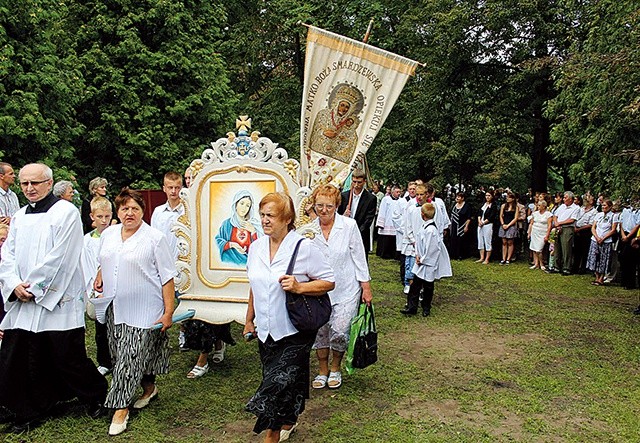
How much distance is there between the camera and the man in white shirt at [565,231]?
14.2 meters

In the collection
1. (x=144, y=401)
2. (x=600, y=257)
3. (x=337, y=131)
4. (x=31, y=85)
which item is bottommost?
(x=144, y=401)

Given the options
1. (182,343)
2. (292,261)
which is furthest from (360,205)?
(292,261)

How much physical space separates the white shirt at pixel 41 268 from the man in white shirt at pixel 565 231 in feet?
39.8

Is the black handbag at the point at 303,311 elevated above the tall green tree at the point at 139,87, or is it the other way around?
the tall green tree at the point at 139,87

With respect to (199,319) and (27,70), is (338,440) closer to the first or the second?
(199,319)

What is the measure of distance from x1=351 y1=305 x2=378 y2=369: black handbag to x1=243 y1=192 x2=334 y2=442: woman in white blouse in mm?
1263

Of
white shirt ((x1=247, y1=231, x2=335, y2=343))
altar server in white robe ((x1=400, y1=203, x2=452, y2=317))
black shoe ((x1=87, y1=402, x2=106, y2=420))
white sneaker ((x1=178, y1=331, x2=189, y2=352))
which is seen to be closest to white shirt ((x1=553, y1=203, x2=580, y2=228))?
altar server in white robe ((x1=400, y1=203, x2=452, y2=317))

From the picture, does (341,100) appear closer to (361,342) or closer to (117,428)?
(361,342)

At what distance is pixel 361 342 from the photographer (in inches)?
220

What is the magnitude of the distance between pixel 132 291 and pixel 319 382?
6.81ft

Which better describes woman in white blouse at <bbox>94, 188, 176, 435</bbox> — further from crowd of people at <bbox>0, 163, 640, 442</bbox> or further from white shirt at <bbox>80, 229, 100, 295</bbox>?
white shirt at <bbox>80, 229, 100, 295</bbox>

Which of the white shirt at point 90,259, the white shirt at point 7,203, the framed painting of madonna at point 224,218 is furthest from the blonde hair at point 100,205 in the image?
the white shirt at point 7,203

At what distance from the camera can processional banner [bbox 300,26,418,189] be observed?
6754 mm

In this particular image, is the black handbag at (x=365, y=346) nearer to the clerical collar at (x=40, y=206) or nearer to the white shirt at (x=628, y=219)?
the clerical collar at (x=40, y=206)
